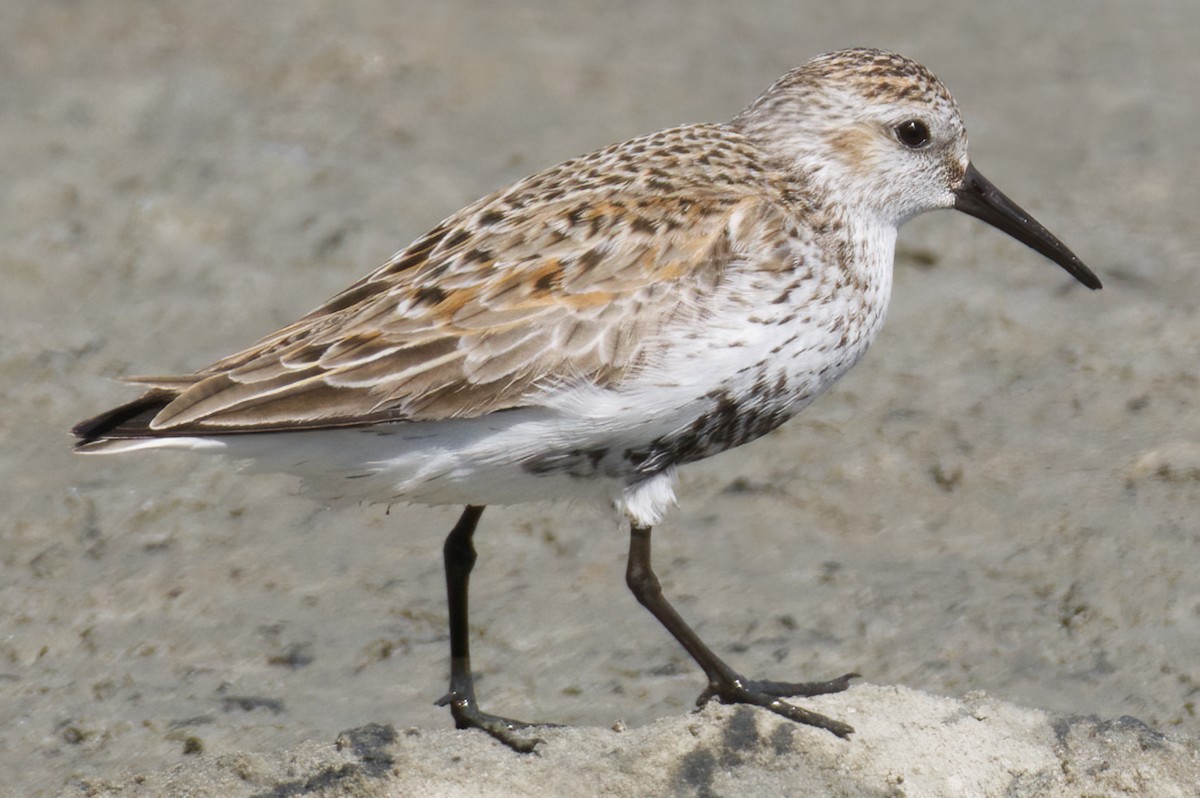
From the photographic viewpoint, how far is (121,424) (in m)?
4.90

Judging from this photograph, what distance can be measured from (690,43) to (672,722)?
6072 millimetres

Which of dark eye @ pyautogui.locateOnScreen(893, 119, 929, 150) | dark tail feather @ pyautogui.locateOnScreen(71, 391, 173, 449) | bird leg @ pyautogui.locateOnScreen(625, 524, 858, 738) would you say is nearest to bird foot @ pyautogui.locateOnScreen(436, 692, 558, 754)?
bird leg @ pyautogui.locateOnScreen(625, 524, 858, 738)

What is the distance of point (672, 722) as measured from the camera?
5.29 meters

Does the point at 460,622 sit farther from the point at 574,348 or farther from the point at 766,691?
the point at 574,348

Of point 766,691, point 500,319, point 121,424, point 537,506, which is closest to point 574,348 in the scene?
point 500,319

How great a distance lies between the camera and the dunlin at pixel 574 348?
4.84m

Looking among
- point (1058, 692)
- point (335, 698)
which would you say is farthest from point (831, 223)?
point (335, 698)

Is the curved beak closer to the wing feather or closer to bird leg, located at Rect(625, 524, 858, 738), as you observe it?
the wing feather

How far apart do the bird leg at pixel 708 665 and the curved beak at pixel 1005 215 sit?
1.64 meters

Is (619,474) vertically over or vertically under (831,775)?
over

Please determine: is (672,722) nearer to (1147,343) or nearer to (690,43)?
(1147,343)

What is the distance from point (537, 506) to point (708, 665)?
1658 mm

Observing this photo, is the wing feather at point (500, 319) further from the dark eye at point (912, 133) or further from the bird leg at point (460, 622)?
the bird leg at point (460, 622)

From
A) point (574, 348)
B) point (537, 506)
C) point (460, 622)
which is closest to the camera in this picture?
Answer: point (574, 348)
